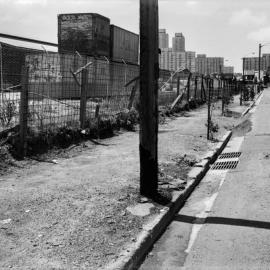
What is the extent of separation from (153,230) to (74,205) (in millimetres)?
1140

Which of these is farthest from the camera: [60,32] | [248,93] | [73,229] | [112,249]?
[248,93]

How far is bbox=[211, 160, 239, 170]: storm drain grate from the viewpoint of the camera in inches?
371

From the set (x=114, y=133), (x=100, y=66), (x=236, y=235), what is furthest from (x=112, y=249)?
(x=100, y=66)

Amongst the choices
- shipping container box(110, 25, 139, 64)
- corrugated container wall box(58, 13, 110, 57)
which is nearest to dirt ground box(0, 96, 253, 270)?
corrugated container wall box(58, 13, 110, 57)

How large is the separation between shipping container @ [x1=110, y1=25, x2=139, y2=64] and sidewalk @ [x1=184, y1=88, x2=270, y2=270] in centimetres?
2837

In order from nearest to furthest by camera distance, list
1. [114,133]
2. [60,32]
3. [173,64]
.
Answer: [114,133] → [60,32] → [173,64]

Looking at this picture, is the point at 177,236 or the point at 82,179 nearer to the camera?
the point at 177,236

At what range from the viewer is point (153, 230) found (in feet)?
17.1

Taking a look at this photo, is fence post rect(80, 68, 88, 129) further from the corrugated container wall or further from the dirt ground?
the corrugated container wall

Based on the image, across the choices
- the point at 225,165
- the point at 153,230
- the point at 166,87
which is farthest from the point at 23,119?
the point at 166,87

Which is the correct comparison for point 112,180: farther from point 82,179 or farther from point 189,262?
point 189,262

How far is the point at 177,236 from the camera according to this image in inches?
211

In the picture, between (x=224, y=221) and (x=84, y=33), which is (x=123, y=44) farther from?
(x=224, y=221)

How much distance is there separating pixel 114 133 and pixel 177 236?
7.41 meters
